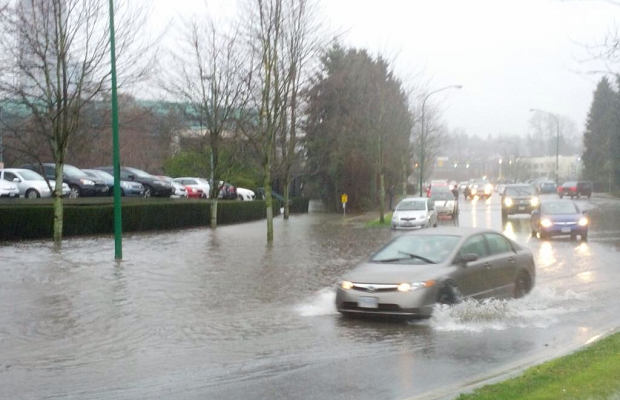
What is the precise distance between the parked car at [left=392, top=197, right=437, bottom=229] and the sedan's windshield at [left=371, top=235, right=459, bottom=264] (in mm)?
21070

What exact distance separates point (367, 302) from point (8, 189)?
84.8 ft

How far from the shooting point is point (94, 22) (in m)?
24.2

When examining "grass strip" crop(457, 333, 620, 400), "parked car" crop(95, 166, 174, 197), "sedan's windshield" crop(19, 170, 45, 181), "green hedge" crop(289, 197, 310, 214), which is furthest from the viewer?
"green hedge" crop(289, 197, 310, 214)

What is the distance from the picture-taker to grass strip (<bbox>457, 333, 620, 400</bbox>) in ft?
22.7

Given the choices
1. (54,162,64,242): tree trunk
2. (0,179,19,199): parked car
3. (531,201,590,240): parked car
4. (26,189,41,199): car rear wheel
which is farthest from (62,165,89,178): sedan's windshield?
(531,201,590,240): parked car

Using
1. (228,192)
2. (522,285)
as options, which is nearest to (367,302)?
(522,285)

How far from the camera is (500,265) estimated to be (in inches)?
538

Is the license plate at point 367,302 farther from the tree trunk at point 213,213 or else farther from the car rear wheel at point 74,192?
the car rear wheel at point 74,192

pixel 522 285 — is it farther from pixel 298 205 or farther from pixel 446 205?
pixel 298 205

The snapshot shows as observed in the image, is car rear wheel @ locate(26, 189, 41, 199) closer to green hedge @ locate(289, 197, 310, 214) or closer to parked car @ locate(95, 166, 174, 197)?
parked car @ locate(95, 166, 174, 197)

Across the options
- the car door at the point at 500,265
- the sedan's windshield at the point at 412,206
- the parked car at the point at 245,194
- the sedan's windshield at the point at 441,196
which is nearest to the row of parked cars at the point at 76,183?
the sedan's windshield at the point at 412,206

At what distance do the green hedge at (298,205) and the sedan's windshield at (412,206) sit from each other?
837 inches

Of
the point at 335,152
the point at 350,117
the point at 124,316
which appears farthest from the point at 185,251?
the point at 335,152

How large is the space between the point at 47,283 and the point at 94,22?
9.84 metres
